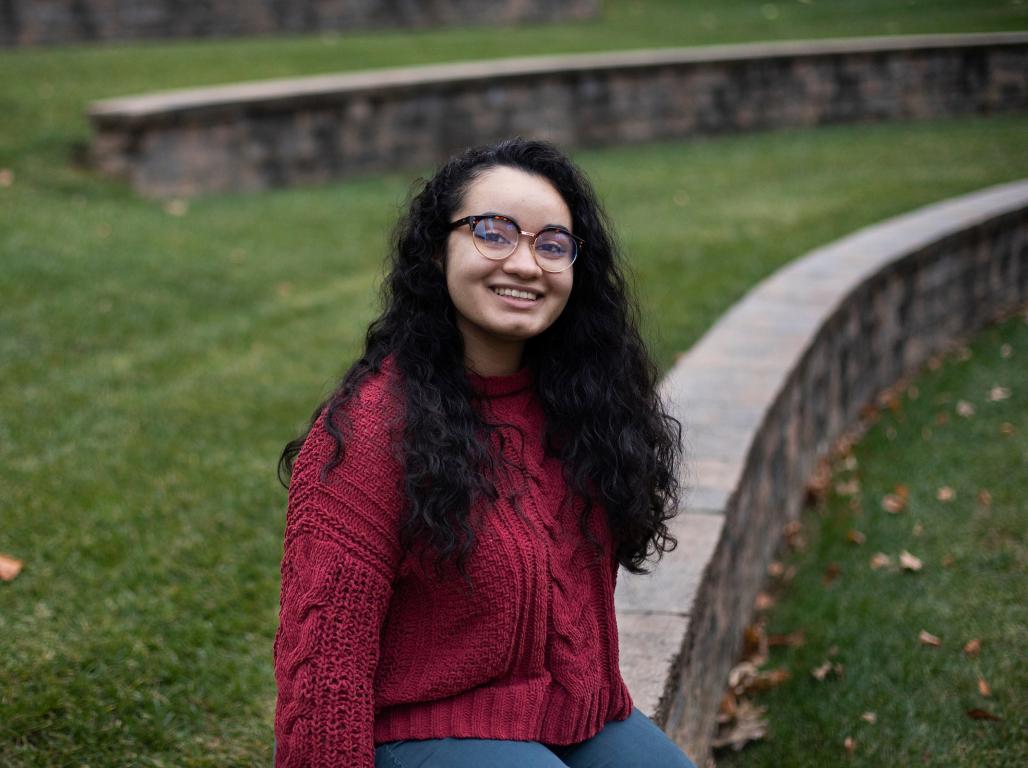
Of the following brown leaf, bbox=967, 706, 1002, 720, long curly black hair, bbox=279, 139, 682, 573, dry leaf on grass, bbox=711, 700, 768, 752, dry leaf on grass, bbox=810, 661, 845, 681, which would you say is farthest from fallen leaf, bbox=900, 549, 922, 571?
long curly black hair, bbox=279, 139, 682, 573

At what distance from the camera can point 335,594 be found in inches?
64.7

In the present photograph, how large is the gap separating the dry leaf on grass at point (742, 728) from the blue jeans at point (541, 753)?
4.27 feet

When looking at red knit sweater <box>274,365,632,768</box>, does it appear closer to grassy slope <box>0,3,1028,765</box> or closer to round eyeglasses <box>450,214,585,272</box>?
round eyeglasses <box>450,214,585,272</box>

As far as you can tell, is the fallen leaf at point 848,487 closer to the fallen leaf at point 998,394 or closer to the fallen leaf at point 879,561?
the fallen leaf at point 879,561

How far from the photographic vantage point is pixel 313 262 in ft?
22.2

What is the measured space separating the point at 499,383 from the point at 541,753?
65 cm

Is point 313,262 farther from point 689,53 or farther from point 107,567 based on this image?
point 689,53

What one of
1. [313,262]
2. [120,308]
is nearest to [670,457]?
[120,308]

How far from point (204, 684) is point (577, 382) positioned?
1.47 m

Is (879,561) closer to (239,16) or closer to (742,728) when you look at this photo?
(742,728)

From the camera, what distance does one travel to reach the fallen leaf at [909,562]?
4.08 m

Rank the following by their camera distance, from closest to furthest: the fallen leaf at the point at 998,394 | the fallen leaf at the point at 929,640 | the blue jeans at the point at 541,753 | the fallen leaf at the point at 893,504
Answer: the blue jeans at the point at 541,753 < the fallen leaf at the point at 929,640 < the fallen leaf at the point at 893,504 < the fallen leaf at the point at 998,394

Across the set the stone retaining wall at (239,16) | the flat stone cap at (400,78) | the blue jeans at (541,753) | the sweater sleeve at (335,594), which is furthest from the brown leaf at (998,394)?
the stone retaining wall at (239,16)

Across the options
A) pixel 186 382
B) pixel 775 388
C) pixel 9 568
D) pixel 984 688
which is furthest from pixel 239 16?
pixel 984 688
